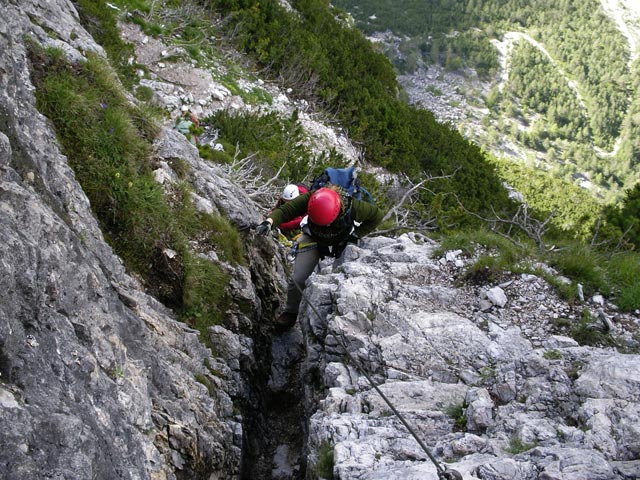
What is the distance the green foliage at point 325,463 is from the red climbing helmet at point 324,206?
103 inches

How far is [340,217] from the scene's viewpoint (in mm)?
5957

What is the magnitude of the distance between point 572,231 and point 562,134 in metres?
98.5

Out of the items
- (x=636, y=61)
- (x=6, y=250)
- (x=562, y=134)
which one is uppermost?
(x=636, y=61)

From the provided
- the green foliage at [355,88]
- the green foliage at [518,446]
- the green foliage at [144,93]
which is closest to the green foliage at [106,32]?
Answer: the green foliage at [144,93]

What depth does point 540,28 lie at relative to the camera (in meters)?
129

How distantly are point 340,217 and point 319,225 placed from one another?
30cm

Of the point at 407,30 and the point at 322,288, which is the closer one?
the point at 322,288

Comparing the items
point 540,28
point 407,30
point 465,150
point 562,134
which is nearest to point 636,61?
point 540,28

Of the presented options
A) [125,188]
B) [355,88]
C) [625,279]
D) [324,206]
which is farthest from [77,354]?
[355,88]

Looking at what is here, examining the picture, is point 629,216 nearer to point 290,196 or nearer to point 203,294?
point 290,196

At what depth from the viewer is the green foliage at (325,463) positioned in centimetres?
355

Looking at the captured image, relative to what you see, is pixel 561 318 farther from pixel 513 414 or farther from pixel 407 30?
pixel 407 30

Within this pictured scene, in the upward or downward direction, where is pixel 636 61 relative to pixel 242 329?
upward

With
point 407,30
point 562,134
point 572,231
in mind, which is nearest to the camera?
point 572,231
